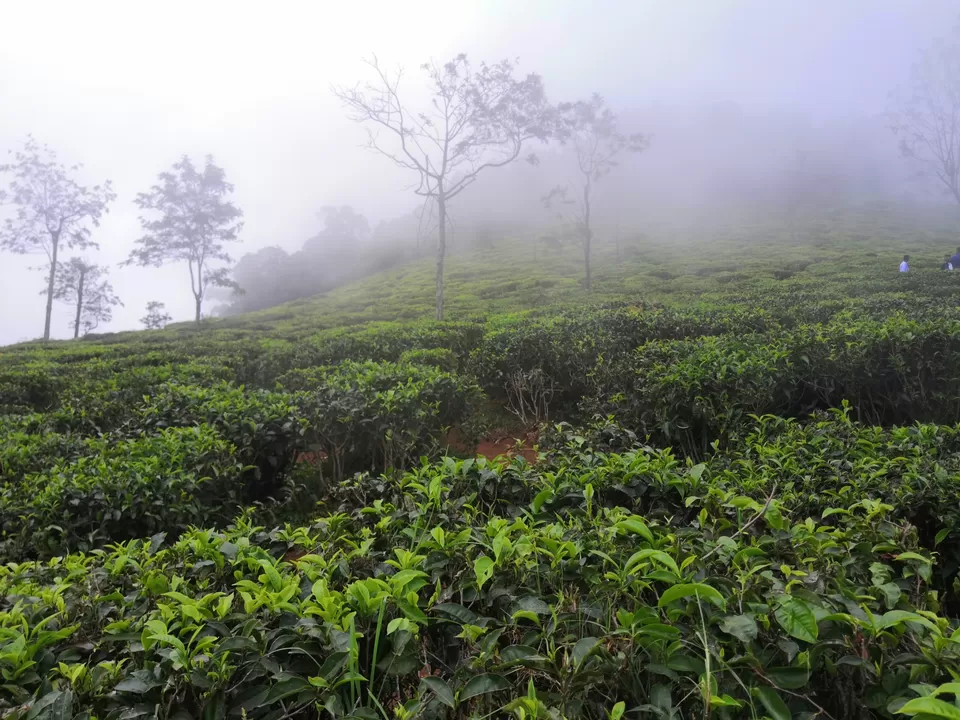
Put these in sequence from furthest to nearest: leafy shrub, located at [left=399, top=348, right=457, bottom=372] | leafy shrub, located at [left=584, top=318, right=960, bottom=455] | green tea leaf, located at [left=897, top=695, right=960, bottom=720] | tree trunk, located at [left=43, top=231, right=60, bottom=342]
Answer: tree trunk, located at [left=43, top=231, right=60, bottom=342]
leafy shrub, located at [left=399, top=348, right=457, bottom=372]
leafy shrub, located at [left=584, top=318, right=960, bottom=455]
green tea leaf, located at [left=897, top=695, right=960, bottom=720]

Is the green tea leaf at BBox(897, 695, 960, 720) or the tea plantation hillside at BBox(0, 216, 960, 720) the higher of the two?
the green tea leaf at BBox(897, 695, 960, 720)

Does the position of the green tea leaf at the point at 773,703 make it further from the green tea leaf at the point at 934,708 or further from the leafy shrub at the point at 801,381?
the leafy shrub at the point at 801,381

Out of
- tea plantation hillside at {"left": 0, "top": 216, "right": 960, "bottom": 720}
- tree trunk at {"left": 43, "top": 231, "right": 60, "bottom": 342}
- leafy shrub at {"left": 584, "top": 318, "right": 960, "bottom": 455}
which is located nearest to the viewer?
tea plantation hillside at {"left": 0, "top": 216, "right": 960, "bottom": 720}

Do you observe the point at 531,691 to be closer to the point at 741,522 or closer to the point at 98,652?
the point at 741,522

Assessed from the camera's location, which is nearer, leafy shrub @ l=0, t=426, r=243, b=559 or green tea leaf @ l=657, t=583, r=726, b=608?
green tea leaf @ l=657, t=583, r=726, b=608

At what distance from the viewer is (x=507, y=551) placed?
1472 mm

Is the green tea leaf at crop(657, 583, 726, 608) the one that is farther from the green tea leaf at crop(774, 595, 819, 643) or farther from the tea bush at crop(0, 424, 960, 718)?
the green tea leaf at crop(774, 595, 819, 643)

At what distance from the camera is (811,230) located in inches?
1444

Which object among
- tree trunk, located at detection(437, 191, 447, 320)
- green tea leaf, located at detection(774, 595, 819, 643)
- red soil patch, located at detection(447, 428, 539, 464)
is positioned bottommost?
red soil patch, located at detection(447, 428, 539, 464)

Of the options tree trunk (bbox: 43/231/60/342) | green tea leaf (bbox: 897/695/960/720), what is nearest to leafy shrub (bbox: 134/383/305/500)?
green tea leaf (bbox: 897/695/960/720)

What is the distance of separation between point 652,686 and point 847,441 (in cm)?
236

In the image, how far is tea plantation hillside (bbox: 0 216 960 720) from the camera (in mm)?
1147

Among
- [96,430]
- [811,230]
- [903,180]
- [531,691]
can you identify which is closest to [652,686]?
[531,691]

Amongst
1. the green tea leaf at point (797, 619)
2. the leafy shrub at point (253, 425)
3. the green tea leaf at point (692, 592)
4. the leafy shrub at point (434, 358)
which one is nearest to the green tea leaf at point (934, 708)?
the green tea leaf at point (797, 619)
